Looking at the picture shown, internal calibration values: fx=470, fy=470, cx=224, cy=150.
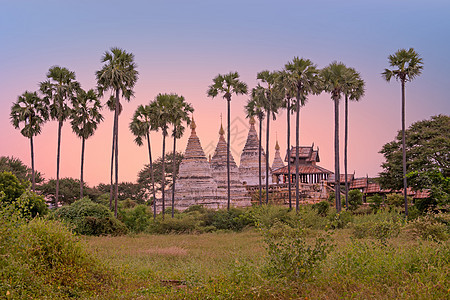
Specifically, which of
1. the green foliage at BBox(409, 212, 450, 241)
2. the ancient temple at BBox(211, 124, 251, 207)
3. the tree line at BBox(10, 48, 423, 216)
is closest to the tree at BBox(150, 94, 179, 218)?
the tree line at BBox(10, 48, 423, 216)

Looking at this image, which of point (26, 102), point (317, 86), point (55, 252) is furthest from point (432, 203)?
point (26, 102)

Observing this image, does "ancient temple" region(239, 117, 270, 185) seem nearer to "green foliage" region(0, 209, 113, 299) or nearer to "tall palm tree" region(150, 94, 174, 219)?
"tall palm tree" region(150, 94, 174, 219)

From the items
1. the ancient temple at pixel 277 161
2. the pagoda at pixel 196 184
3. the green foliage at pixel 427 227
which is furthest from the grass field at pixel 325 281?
the ancient temple at pixel 277 161

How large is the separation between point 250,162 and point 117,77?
26730 mm

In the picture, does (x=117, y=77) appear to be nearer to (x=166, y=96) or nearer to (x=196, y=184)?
(x=166, y=96)

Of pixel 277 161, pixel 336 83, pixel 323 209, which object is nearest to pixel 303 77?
pixel 336 83

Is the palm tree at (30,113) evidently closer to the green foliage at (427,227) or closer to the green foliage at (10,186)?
the green foliage at (10,186)

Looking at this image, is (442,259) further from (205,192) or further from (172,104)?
(205,192)

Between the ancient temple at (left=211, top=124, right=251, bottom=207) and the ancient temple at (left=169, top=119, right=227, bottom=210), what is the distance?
3.53 feet

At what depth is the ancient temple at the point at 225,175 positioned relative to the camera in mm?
50469

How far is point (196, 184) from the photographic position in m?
50.1

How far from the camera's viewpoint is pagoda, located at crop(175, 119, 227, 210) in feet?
162

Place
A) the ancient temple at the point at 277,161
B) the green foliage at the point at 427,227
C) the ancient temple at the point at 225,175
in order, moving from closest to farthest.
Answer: the green foliage at the point at 427,227 → the ancient temple at the point at 225,175 → the ancient temple at the point at 277,161

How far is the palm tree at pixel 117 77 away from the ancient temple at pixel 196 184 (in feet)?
55.7
